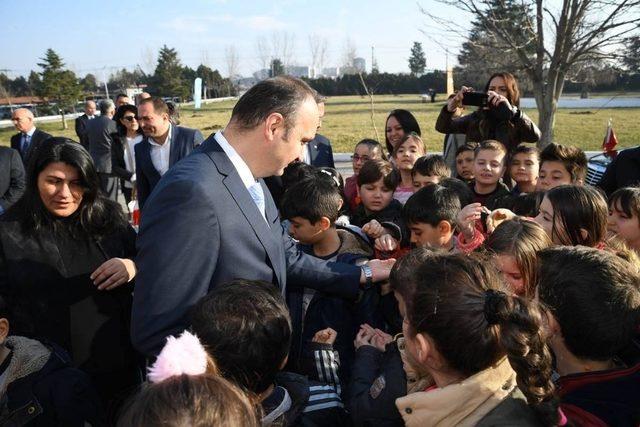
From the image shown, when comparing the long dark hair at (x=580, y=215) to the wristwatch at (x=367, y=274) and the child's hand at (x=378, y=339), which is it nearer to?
the wristwatch at (x=367, y=274)

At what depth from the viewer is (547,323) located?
170cm

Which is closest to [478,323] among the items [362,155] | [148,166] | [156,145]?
[362,155]

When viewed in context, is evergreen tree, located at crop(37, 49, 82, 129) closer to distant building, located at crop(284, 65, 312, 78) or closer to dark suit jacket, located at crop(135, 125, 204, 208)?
distant building, located at crop(284, 65, 312, 78)

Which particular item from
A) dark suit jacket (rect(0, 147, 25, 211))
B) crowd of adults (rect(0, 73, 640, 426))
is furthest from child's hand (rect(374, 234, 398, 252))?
dark suit jacket (rect(0, 147, 25, 211))

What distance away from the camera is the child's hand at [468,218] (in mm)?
2791

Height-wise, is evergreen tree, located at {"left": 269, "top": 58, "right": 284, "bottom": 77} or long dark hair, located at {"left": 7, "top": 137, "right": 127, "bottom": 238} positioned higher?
evergreen tree, located at {"left": 269, "top": 58, "right": 284, "bottom": 77}

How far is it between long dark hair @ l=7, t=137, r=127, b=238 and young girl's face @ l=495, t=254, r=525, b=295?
1.96m

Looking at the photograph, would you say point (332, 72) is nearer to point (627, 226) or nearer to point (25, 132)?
point (25, 132)

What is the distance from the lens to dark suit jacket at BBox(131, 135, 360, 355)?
5.36ft

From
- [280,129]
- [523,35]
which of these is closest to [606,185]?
[280,129]

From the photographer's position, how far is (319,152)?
5434mm

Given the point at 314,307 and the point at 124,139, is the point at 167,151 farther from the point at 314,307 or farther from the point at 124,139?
the point at 314,307

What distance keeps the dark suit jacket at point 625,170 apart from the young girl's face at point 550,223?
129cm

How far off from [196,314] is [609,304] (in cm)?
138
